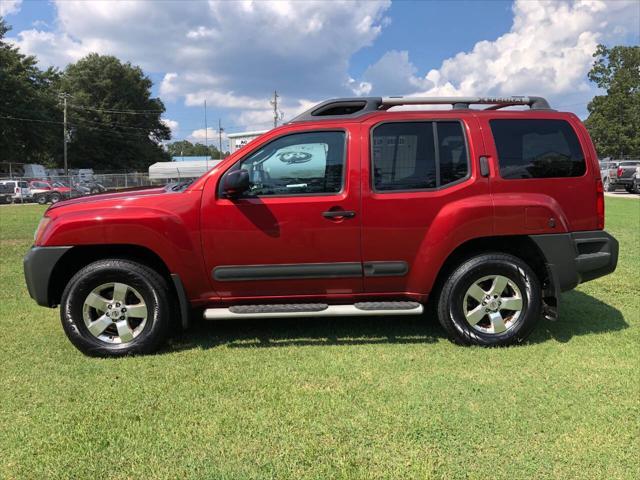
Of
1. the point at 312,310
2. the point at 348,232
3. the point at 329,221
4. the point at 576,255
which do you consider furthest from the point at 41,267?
the point at 576,255

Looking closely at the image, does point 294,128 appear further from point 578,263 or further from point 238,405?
point 578,263

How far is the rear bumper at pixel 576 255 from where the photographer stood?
160 inches

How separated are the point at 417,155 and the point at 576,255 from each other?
1560 millimetres

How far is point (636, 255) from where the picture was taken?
785cm

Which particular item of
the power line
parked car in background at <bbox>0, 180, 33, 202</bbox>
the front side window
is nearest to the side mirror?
the front side window

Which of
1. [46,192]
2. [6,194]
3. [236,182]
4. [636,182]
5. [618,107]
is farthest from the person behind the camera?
[618,107]

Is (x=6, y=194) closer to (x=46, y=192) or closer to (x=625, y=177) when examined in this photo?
(x=46, y=192)

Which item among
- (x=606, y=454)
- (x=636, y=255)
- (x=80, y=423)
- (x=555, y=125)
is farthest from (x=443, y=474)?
(x=636, y=255)

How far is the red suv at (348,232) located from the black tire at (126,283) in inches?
0.4

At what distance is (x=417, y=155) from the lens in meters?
4.07

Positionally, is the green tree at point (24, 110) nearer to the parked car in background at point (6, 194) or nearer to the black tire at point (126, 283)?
the parked car in background at point (6, 194)

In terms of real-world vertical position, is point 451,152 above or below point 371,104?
below

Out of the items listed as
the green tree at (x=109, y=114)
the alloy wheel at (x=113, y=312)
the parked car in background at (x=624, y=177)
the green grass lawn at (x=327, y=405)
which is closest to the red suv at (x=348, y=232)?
the alloy wheel at (x=113, y=312)

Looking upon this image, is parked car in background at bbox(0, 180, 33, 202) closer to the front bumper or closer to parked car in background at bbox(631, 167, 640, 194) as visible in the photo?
the front bumper
